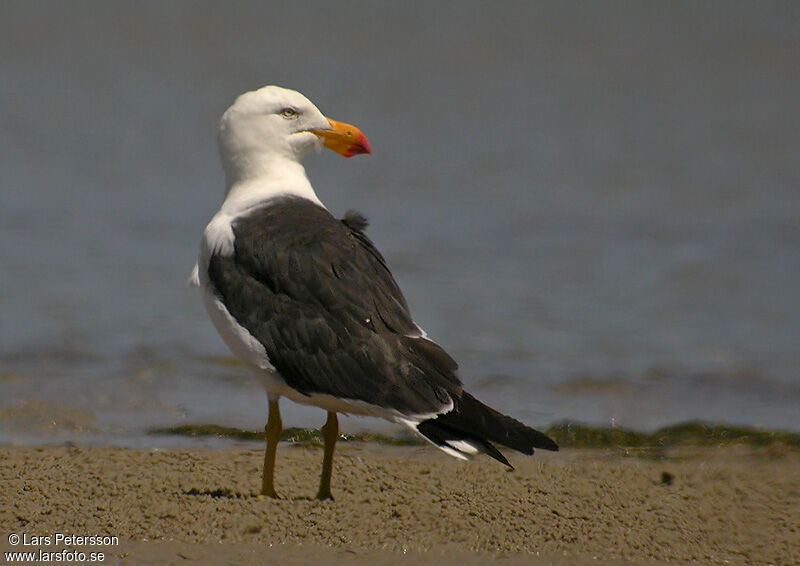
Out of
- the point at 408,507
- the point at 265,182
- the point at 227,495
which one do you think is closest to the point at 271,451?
the point at 227,495

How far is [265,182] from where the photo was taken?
6.39 m

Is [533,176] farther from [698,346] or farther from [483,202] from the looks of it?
[698,346]

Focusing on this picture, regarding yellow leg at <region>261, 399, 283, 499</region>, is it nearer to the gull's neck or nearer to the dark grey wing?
the dark grey wing

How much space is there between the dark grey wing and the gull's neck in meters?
0.36

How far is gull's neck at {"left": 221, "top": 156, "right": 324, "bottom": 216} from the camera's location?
20.7 feet

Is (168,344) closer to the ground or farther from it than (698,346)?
closer to the ground

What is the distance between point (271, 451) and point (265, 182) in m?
1.31

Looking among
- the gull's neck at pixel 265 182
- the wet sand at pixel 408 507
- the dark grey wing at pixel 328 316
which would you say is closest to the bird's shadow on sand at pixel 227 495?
→ the wet sand at pixel 408 507

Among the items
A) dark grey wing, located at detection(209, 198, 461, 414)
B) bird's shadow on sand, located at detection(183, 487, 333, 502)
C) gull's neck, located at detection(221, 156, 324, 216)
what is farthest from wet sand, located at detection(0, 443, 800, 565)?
gull's neck, located at detection(221, 156, 324, 216)

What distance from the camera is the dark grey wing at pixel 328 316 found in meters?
5.48

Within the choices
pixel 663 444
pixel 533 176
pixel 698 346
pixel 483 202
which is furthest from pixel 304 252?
pixel 533 176

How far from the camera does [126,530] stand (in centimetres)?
536

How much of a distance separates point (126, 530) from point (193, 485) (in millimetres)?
672

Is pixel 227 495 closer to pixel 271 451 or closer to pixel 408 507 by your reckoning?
pixel 271 451
